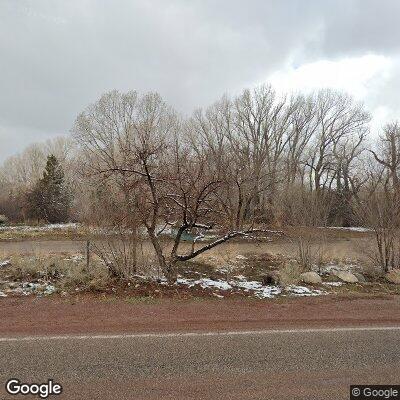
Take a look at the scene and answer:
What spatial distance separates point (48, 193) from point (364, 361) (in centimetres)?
3559

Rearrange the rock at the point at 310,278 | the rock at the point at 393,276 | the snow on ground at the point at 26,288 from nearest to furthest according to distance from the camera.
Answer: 1. the snow on ground at the point at 26,288
2. the rock at the point at 310,278
3. the rock at the point at 393,276

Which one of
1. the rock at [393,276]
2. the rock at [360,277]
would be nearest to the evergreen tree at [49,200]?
the rock at [360,277]

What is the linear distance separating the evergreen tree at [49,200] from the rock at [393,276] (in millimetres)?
31583

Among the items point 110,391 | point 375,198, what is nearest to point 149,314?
point 110,391

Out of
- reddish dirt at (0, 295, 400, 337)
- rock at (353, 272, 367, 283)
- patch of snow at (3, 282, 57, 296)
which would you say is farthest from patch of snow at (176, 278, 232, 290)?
rock at (353, 272, 367, 283)

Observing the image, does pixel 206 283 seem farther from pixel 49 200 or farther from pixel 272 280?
pixel 49 200

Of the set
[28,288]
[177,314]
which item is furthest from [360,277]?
[28,288]

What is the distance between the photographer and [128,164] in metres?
8.84

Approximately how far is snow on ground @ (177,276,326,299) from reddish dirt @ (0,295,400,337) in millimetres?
658

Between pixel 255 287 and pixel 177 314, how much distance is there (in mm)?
3339

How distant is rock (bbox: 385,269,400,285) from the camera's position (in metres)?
10.9

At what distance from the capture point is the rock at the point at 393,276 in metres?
10.9

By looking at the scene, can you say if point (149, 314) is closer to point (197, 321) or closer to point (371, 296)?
point (197, 321)

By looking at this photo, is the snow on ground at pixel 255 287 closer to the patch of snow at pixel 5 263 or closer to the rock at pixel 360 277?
the rock at pixel 360 277
